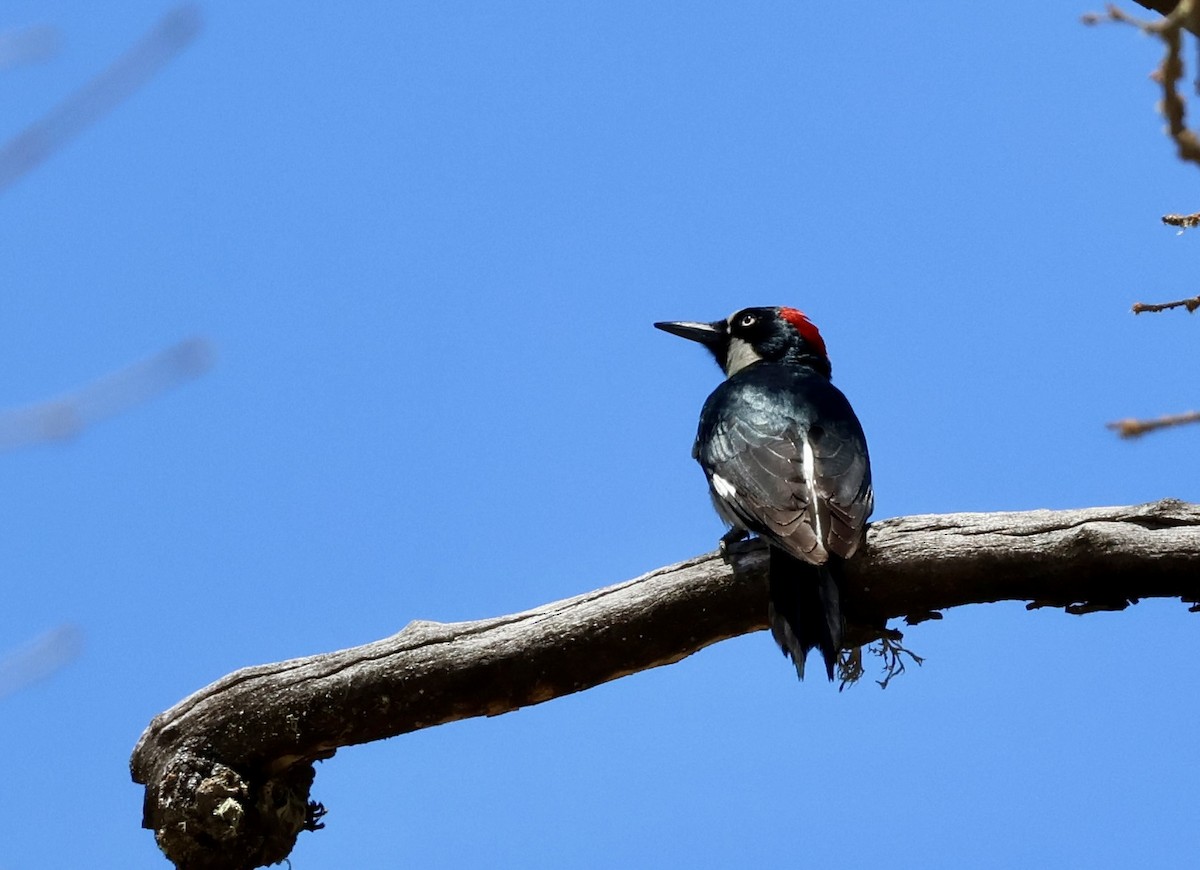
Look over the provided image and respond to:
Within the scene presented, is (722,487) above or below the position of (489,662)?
above

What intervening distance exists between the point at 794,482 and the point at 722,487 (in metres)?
0.26

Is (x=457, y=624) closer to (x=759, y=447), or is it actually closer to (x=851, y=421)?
(x=759, y=447)

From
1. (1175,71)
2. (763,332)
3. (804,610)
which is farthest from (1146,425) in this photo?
(763,332)

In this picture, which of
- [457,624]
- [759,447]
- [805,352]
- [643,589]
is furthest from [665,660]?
[805,352]

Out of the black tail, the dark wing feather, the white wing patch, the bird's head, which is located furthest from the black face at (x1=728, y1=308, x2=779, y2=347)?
the black tail

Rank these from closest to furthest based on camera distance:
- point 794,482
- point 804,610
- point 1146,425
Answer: point 1146,425 → point 804,610 → point 794,482

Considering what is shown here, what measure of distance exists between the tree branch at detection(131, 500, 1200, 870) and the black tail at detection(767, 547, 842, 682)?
5 centimetres

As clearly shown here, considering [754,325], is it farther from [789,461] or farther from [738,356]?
[789,461]

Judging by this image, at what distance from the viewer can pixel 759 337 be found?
5828 mm

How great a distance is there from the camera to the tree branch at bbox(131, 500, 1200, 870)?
3.33m

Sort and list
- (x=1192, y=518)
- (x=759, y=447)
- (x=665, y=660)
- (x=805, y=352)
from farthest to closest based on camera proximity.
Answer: (x=805, y=352)
(x=759, y=447)
(x=665, y=660)
(x=1192, y=518)

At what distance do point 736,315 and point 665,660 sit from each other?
268 centimetres

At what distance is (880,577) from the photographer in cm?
338

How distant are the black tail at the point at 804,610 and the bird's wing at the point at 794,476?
61 mm
